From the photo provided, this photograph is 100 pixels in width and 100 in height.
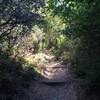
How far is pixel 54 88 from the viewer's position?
A: 12.7 metres

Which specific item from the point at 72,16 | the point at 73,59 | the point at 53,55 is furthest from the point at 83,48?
the point at 53,55

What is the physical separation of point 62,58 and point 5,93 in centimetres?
819

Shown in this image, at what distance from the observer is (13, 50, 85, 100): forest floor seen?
11.0 metres

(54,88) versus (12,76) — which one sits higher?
(12,76)

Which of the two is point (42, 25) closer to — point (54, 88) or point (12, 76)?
point (12, 76)

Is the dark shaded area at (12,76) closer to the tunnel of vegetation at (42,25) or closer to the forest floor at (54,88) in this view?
the tunnel of vegetation at (42,25)

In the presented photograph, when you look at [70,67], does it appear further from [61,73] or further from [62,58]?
[62,58]

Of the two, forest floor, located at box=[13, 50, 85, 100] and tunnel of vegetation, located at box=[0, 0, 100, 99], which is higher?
tunnel of vegetation, located at box=[0, 0, 100, 99]

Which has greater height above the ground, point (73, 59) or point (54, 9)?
point (54, 9)

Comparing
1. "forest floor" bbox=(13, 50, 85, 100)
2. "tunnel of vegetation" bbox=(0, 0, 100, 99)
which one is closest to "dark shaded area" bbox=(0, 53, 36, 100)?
"tunnel of vegetation" bbox=(0, 0, 100, 99)

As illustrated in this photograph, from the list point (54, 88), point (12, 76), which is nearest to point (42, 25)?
point (12, 76)

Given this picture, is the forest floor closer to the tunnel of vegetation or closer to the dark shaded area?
the dark shaded area

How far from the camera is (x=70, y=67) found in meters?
15.8

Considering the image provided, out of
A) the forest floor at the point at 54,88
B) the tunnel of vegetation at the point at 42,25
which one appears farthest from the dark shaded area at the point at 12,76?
the forest floor at the point at 54,88
